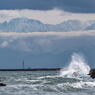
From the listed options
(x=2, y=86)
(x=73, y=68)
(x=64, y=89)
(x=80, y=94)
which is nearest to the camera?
(x=80, y=94)

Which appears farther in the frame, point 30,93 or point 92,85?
point 92,85

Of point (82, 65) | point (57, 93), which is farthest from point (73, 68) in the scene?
point (57, 93)

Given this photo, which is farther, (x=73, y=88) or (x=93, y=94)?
(x=73, y=88)

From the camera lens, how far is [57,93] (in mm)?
58125

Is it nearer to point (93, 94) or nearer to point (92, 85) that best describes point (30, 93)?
point (93, 94)

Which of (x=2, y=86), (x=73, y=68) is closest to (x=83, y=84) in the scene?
(x=2, y=86)

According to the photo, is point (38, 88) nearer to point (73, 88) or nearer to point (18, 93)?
point (73, 88)

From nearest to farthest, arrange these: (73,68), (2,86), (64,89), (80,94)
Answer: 1. (80,94)
2. (64,89)
3. (2,86)
4. (73,68)

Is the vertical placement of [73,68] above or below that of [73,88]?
above

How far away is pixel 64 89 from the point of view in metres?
64.1

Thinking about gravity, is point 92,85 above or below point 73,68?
below

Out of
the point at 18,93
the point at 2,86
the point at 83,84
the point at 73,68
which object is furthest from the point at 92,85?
the point at 73,68

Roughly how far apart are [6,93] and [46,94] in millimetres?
4533

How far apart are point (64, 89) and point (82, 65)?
81.3 meters
